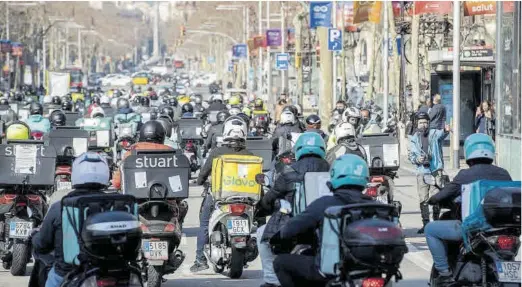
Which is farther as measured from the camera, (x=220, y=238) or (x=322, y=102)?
(x=322, y=102)

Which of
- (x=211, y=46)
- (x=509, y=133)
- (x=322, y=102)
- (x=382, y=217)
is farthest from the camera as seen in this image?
(x=211, y=46)

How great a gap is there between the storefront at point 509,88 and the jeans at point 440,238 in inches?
397

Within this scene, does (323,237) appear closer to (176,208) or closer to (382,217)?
(382,217)

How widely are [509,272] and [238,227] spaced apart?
15.6ft

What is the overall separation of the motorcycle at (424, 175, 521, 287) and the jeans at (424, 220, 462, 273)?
0.28m

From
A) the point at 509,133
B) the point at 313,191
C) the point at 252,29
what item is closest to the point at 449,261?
the point at 313,191

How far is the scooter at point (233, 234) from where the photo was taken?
13898 mm

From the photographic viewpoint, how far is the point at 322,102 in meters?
48.2

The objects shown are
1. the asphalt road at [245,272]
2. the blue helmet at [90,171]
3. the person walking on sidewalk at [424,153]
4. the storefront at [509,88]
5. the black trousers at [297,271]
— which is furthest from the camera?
the storefront at [509,88]

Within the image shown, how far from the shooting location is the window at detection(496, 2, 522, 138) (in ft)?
67.8

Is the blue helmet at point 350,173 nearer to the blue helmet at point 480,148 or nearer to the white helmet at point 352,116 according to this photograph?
the blue helmet at point 480,148

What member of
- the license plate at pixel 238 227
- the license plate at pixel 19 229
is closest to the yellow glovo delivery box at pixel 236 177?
the license plate at pixel 238 227

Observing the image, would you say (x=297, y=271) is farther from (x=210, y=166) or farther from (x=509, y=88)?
(x=509, y=88)

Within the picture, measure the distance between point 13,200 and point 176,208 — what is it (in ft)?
7.53
